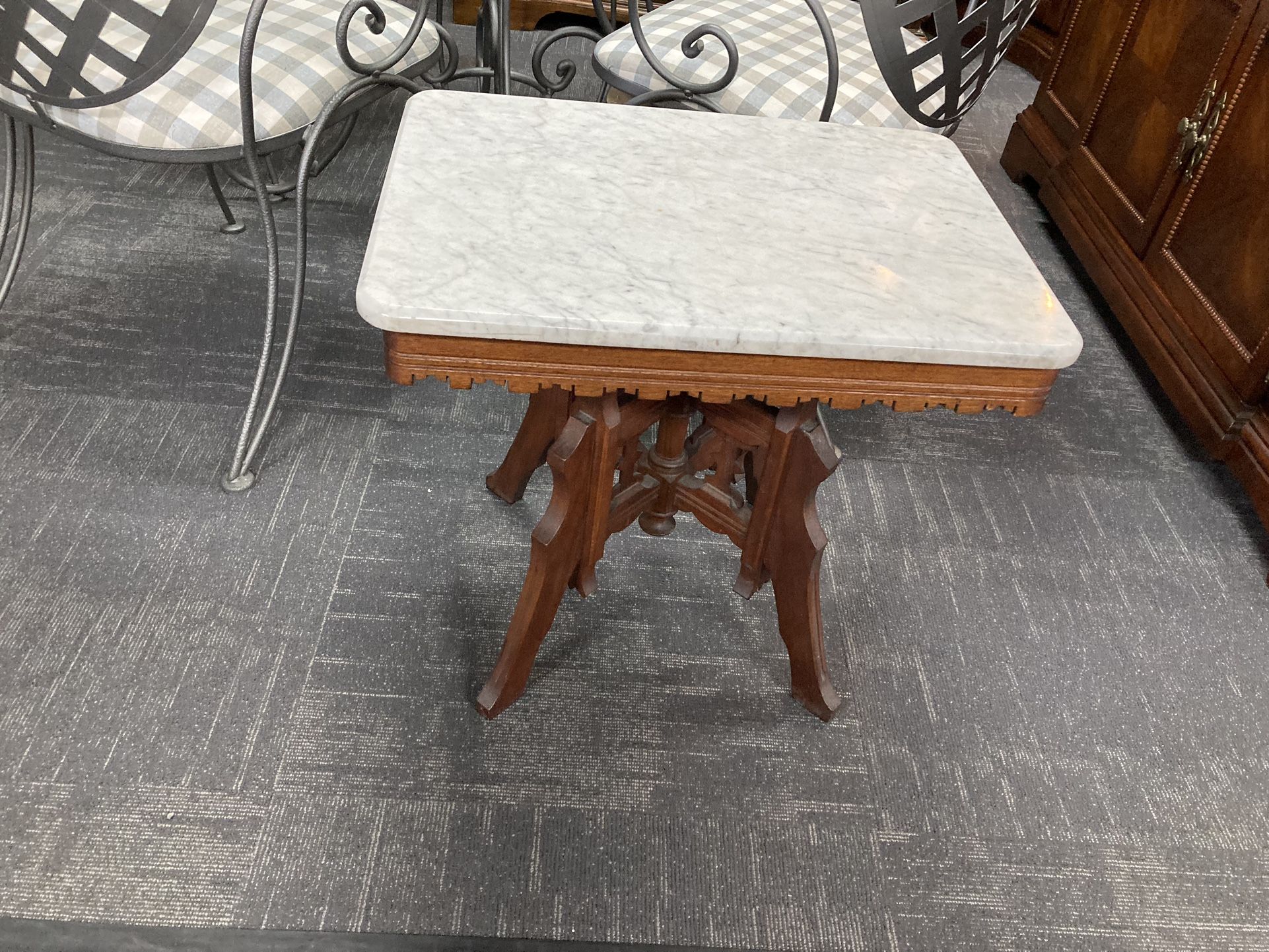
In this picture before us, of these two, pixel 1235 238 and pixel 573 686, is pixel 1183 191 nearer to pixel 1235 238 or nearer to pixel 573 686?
pixel 1235 238

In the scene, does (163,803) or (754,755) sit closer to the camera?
(163,803)

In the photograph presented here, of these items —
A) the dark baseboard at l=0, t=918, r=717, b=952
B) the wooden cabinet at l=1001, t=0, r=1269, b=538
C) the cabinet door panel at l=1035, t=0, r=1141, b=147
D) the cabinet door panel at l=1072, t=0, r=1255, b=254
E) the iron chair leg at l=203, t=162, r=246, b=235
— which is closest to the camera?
the dark baseboard at l=0, t=918, r=717, b=952

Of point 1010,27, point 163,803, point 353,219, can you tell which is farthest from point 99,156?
point 1010,27

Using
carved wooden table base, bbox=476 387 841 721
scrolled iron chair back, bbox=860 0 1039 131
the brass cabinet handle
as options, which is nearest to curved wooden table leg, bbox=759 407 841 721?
carved wooden table base, bbox=476 387 841 721

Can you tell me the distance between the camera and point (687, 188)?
3.15 ft

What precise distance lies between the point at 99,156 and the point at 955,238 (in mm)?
1933

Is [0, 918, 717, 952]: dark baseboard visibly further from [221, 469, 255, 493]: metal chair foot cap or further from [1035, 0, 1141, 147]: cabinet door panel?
[1035, 0, 1141, 147]: cabinet door panel

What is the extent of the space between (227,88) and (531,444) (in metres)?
0.60

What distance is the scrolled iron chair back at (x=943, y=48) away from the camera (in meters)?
1.17

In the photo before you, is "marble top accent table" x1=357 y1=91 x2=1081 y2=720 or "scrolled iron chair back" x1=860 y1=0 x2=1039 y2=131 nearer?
"marble top accent table" x1=357 y1=91 x2=1081 y2=720

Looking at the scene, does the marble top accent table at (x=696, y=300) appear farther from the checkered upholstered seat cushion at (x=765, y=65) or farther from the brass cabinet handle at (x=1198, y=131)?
the brass cabinet handle at (x=1198, y=131)

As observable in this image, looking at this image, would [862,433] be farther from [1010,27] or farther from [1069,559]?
[1010,27]

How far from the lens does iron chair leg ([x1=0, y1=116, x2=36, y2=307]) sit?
1.49 m

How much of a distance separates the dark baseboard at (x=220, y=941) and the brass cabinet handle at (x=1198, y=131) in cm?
168
